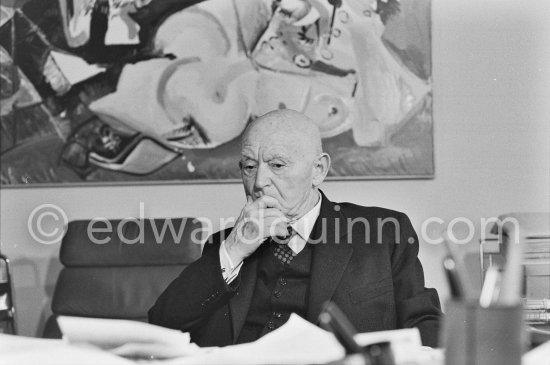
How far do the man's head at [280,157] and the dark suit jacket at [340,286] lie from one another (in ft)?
0.39

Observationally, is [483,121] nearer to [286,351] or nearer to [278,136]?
[278,136]

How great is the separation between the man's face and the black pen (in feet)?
3.65

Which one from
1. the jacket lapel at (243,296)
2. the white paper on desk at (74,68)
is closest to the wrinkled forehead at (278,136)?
the jacket lapel at (243,296)

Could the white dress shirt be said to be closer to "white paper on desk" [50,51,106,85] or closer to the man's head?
the man's head

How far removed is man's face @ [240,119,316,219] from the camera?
2018mm

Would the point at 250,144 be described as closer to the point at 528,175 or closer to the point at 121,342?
the point at 121,342

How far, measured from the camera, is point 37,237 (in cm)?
345

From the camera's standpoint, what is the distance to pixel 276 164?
2.03 metres

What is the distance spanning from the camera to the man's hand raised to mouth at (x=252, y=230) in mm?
1857

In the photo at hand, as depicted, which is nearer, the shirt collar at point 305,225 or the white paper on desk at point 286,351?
the white paper on desk at point 286,351

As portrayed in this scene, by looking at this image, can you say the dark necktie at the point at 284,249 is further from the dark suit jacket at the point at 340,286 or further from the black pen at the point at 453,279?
the black pen at the point at 453,279

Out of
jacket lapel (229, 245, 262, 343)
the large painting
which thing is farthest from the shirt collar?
the large painting

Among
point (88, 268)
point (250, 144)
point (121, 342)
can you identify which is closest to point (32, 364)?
point (121, 342)

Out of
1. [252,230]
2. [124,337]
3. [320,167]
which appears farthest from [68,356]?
[320,167]
